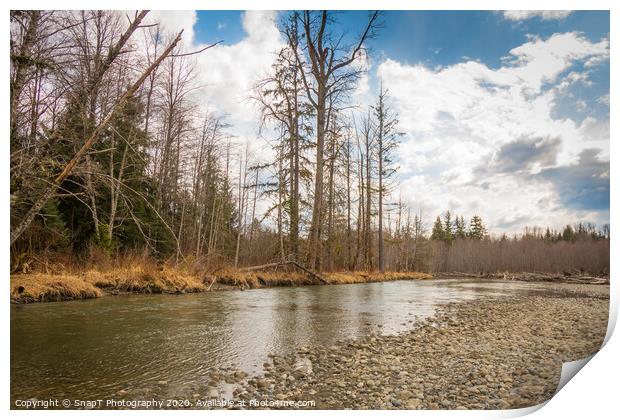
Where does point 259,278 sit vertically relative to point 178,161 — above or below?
below

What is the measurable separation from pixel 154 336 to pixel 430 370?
2.74 metres

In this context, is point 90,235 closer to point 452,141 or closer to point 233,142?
point 233,142

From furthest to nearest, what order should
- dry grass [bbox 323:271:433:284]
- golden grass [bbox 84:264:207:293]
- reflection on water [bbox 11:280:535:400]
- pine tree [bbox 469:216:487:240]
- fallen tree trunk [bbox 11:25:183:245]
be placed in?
dry grass [bbox 323:271:433:284] → golden grass [bbox 84:264:207:293] → pine tree [bbox 469:216:487:240] → fallen tree trunk [bbox 11:25:183:245] → reflection on water [bbox 11:280:535:400]

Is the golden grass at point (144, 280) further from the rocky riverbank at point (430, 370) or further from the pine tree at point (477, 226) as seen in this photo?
the pine tree at point (477, 226)

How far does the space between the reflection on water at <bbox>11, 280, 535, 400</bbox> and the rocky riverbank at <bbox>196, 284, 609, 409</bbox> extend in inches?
12.7

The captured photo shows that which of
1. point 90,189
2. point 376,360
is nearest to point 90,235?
point 90,189

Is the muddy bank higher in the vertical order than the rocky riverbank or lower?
higher

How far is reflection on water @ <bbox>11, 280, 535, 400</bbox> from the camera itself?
265 cm

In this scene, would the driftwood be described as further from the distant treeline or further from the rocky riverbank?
the rocky riverbank

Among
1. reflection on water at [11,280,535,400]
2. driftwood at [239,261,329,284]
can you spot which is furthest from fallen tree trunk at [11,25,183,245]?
driftwood at [239,261,329,284]

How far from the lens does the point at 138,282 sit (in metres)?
7.59

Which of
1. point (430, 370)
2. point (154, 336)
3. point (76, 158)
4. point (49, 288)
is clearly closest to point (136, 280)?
point (49, 288)

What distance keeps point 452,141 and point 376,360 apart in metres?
2.98

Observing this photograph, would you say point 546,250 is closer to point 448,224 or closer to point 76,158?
point 76,158
